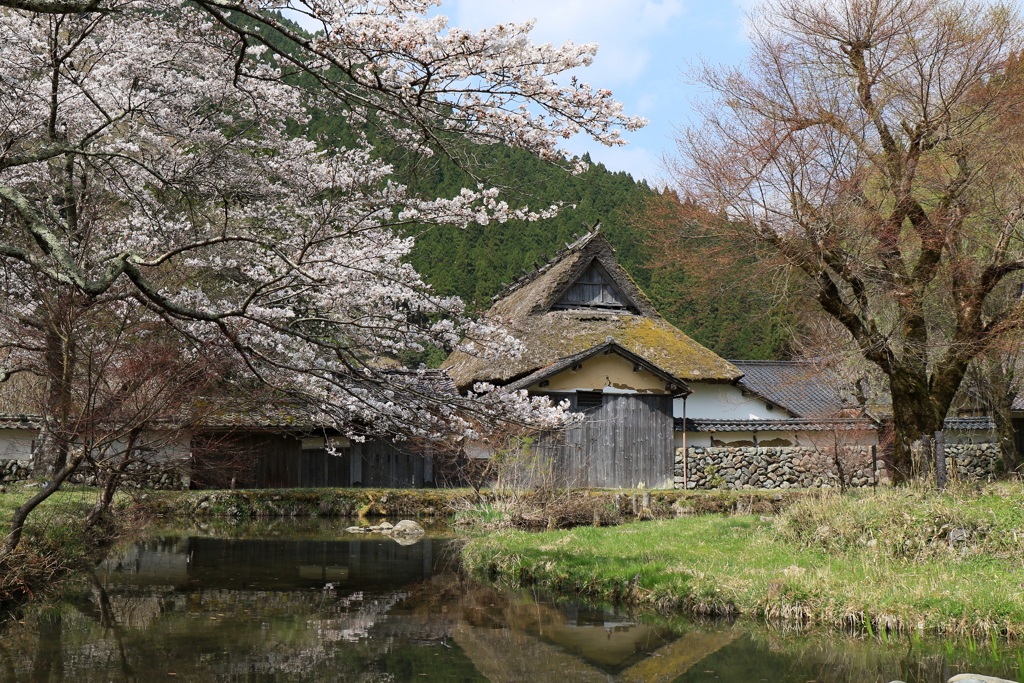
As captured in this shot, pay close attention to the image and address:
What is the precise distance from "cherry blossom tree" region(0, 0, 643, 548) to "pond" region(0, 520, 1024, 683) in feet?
6.53

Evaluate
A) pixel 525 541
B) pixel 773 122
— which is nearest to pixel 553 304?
pixel 773 122

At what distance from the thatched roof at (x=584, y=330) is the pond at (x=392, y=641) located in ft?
34.8

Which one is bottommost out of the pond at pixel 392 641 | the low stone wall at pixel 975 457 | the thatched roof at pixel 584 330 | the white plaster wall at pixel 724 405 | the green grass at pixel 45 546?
the pond at pixel 392 641

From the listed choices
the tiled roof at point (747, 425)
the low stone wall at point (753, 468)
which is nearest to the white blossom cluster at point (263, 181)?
the low stone wall at point (753, 468)

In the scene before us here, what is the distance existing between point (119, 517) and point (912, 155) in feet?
43.5

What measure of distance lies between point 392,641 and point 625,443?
44.6 ft

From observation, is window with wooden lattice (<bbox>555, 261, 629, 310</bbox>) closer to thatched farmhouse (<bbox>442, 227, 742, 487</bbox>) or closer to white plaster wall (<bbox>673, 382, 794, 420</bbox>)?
thatched farmhouse (<bbox>442, 227, 742, 487</bbox>)

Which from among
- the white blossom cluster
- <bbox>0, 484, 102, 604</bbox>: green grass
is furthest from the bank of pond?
the white blossom cluster

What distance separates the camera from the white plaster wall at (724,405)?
77.2ft

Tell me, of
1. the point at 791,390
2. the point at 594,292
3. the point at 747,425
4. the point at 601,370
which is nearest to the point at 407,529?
the point at 601,370

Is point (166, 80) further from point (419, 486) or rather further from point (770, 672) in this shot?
point (419, 486)

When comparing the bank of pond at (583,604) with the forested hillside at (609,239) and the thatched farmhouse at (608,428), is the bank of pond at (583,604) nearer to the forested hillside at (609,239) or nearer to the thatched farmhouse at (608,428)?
the thatched farmhouse at (608,428)

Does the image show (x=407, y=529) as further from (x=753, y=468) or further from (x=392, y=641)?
(x=753, y=468)

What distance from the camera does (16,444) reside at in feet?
66.2
